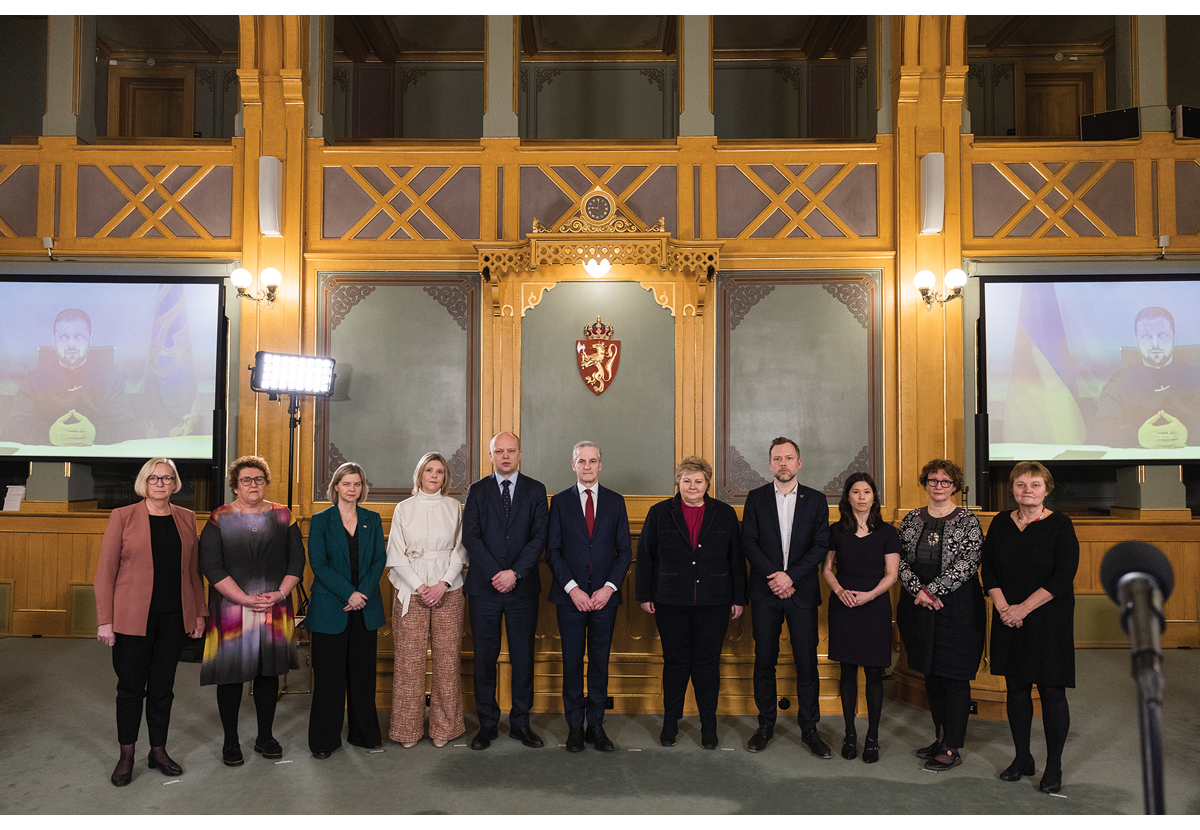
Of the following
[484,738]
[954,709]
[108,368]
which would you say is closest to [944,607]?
[954,709]

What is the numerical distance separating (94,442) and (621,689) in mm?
4598

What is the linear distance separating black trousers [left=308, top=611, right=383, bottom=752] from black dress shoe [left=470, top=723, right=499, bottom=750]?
0.46 metres

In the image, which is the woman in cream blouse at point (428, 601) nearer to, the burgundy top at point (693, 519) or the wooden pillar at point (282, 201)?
the burgundy top at point (693, 519)

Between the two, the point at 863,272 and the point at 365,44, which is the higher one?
the point at 365,44

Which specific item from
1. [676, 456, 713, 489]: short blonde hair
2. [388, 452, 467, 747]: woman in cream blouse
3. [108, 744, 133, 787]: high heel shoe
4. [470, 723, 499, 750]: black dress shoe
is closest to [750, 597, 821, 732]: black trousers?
[676, 456, 713, 489]: short blonde hair

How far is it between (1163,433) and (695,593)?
4.54 m

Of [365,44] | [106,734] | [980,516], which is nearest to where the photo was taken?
[106,734]

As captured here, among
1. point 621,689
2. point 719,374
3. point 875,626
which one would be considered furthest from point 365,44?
point 875,626

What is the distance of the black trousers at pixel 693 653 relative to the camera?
392cm

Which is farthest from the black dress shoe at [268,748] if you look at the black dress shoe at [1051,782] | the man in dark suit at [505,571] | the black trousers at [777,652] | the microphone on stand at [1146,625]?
the microphone on stand at [1146,625]

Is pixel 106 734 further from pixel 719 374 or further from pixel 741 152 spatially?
pixel 741 152

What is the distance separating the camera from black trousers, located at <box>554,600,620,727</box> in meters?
3.90

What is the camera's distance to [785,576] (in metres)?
3.87

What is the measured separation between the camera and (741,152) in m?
6.08
